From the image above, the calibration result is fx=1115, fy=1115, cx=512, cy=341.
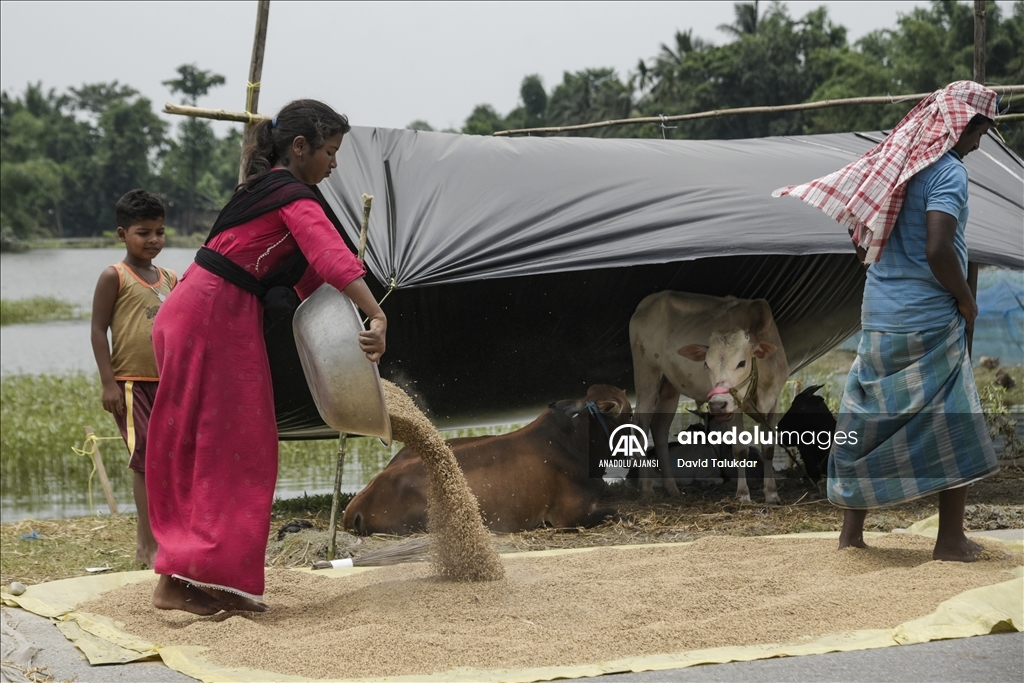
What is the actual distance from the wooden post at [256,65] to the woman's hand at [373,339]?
3.23 m

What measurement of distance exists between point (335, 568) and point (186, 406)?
56.6 inches

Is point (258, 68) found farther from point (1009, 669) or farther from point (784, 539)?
point (1009, 669)

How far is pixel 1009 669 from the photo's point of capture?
9.53 ft

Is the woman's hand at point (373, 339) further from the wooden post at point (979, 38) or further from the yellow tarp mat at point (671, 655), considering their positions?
the wooden post at point (979, 38)

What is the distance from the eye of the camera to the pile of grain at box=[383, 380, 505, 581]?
4.13 metres

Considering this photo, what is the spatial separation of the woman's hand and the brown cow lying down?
7.22ft

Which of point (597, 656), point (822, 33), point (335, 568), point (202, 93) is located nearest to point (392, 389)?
point (335, 568)

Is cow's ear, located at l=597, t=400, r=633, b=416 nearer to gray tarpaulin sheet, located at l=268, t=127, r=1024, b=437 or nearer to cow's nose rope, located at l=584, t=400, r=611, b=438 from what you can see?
cow's nose rope, located at l=584, t=400, r=611, b=438

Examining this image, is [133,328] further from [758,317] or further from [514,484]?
[758,317]

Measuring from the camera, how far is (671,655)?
3.09 m

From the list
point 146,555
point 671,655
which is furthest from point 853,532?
point 146,555

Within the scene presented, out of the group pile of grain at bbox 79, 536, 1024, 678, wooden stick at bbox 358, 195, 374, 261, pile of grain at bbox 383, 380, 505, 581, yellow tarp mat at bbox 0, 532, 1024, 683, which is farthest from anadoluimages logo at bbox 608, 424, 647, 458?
yellow tarp mat at bbox 0, 532, 1024, 683

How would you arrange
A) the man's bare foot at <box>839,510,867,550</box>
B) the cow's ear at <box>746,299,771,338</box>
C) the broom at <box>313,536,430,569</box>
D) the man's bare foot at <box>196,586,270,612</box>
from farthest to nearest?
1. the cow's ear at <box>746,299,771,338</box>
2. the broom at <box>313,536,430,569</box>
3. the man's bare foot at <box>839,510,867,550</box>
4. the man's bare foot at <box>196,586,270,612</box>

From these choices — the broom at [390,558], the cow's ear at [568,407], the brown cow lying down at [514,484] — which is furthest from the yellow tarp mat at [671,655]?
the cow's ear at [568,407]
